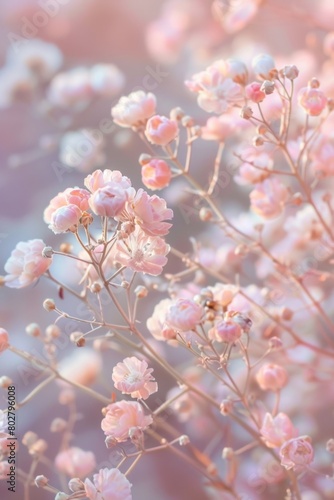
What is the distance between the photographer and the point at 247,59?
0.93 metres

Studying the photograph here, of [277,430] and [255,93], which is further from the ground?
[255,93]

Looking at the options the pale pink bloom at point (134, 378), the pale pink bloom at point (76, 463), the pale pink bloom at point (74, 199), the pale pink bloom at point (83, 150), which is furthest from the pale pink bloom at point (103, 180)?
the pale pink bloom at point (83, 150)

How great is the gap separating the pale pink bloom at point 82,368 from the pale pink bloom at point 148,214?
0.31m

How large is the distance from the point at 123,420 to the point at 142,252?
4.3 inches

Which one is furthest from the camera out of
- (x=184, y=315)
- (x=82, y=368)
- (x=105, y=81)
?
(x=105, y=81)

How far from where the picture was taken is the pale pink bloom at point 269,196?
1.86 ft

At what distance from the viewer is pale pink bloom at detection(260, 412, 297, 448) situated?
0.46 metres

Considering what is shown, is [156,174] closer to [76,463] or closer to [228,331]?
[228,331]

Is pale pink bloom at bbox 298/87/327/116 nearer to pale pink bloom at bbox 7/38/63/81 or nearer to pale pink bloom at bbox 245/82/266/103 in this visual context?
pale pink bloom at bbox 245/82/266/103

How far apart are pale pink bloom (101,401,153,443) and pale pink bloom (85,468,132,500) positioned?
0.08 feet

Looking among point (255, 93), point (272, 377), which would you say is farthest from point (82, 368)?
point (255, 93)

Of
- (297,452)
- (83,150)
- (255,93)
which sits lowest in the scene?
(297,452)

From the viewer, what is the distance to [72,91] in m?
0.88

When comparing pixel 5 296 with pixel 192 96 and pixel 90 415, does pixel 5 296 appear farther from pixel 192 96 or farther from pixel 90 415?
pixel 192 96
